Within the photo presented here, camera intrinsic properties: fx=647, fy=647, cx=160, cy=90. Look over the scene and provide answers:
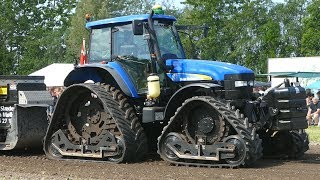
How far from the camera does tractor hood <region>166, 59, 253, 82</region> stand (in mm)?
10375

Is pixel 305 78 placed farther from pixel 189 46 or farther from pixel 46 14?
pixel 46 14

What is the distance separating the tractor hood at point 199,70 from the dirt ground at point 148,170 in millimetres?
1480

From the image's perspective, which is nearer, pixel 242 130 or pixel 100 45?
pixel 242 130

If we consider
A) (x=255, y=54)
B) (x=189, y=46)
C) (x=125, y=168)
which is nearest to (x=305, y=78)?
(x=189, y=46)

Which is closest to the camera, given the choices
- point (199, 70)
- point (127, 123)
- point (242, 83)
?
point (242, 83)

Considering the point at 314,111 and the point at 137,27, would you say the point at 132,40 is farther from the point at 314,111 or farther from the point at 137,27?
the point at 314,111

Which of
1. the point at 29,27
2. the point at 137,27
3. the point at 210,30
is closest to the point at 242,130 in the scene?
the point at 137,27

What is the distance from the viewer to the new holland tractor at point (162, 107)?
1010cm

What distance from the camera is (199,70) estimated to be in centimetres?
1052

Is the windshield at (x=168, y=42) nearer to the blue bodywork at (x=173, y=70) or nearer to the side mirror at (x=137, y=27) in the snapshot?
the blue bodywork at (x=173, y=70)

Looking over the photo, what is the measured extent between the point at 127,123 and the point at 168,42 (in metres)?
1.63

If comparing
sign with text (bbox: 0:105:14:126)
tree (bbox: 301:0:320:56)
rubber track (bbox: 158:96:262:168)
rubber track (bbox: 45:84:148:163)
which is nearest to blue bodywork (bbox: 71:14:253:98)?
rubber track (bbox: 45:84:148:163)

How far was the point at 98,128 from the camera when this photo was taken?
1140 cm

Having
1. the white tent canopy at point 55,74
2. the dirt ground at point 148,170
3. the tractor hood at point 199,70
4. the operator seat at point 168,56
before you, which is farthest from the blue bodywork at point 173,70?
the white tent canopy at point 55,74
